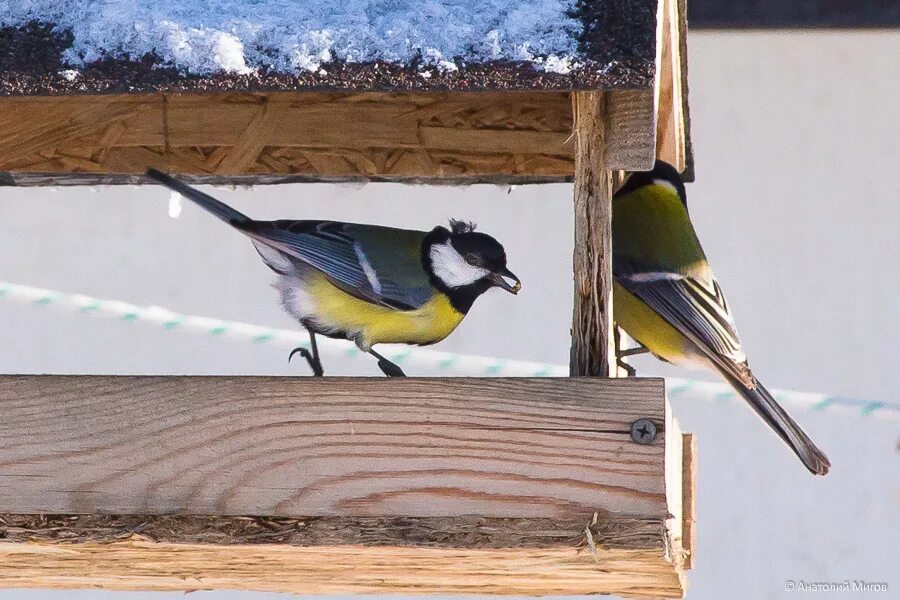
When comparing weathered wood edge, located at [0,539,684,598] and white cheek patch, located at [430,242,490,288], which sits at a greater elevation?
white cheek patch, located at [430,242,490,288]

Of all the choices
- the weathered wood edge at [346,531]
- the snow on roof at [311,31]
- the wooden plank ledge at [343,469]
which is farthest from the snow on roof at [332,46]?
the weathered wood edge at [346,531]

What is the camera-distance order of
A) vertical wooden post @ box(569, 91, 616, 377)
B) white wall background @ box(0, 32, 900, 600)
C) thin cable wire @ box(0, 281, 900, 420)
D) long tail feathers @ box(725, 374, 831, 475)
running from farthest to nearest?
white wall background @ box(0, 32, 900, 600) → thin cable wire @ box(0, 281, 900, 420) → long tail feathers @ box(725, 374, 831, 475) → vertical wooden post @ box(569, 91, 616, 377)

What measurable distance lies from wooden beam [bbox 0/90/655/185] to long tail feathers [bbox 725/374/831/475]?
0.49 m

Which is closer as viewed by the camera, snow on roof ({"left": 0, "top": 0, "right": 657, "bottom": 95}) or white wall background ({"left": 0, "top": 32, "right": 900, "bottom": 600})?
snow on roof ({"left": 0, "top": 0, "right": 657, "bottom": 95})

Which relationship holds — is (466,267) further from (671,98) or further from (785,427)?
(785,427)

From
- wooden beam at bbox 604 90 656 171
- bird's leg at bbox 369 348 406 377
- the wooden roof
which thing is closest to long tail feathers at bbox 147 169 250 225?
the wooden roof

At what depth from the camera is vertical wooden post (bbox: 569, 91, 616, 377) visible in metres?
1.60

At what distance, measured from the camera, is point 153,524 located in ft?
4.95

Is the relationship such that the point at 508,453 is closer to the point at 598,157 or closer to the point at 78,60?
the point at 598,157

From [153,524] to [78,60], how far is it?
490 millimetres

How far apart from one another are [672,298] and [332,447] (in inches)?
37.6

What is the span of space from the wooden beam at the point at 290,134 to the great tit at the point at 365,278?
0.54ft

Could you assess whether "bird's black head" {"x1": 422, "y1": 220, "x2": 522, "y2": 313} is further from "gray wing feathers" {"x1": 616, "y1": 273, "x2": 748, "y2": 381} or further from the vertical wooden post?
the vertical wooden post

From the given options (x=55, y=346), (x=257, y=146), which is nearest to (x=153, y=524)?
(x=257, y=146)
